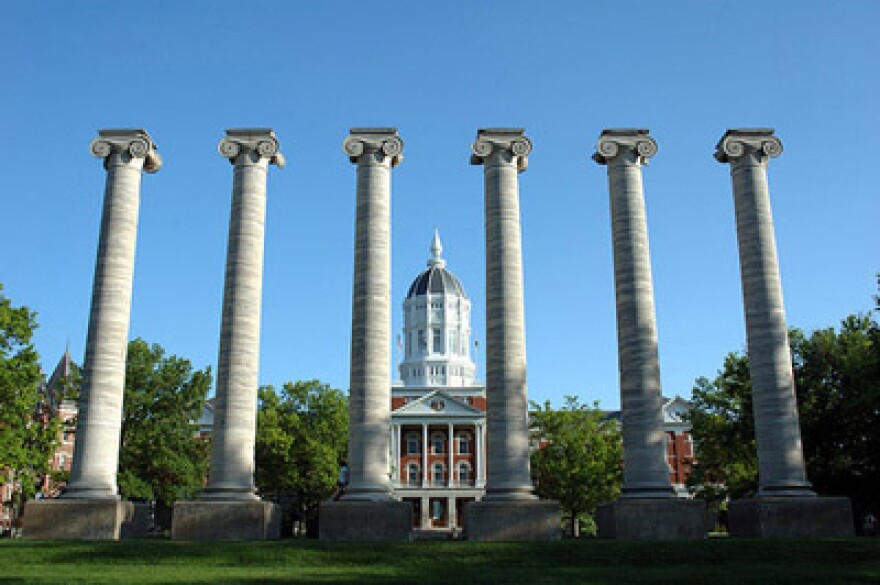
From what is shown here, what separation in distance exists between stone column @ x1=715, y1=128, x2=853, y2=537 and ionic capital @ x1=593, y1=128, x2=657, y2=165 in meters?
4.32

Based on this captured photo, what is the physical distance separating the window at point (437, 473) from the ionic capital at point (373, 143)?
93750 millimetres

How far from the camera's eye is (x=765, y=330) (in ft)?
139

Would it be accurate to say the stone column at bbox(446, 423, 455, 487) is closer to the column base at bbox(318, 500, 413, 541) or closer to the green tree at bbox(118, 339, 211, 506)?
the green tree at bbox(118, 339, 211, 506)

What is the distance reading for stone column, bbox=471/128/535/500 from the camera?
41.5 meters

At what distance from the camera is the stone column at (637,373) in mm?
39281

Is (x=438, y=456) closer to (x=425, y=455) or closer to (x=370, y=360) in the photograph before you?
(x=425, y=455)

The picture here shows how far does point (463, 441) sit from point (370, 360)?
94066 mm

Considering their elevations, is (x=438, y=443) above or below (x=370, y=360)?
above

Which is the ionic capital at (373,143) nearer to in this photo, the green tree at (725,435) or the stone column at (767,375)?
the stone column at (767,375)

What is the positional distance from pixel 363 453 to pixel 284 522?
5943 cm

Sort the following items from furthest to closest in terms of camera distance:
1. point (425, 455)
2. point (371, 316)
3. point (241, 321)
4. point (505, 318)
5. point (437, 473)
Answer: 1. point (437, 473)
2. point (425, 455)
3. point (371, 316)
4. point (505, 318)
5. point (241, 321)

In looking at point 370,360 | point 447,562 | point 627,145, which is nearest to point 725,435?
point 627,145

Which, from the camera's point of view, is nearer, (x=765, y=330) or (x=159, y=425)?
(x=765, y=330)

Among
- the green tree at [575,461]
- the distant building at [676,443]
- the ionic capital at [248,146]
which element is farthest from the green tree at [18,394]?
the distant building at [676,443]
